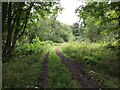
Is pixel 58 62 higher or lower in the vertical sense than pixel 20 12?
lower

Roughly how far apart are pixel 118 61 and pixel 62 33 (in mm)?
62411

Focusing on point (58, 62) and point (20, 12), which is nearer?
point (58, 62)

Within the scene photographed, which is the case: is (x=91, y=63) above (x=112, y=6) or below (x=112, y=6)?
below

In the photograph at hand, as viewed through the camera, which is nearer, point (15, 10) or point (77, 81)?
point (77, 81)

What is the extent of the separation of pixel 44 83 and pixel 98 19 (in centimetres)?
1081

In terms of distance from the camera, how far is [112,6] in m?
17.9

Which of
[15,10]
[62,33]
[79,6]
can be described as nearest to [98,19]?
[79,6]

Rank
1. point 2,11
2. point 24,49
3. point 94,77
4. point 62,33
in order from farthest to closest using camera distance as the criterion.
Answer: point 62,33
point 24,49
point 2,11
point 94,77

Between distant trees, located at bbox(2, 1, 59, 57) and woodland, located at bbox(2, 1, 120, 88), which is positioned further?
distant trees, located at bbox(2, 1, 59, 57)

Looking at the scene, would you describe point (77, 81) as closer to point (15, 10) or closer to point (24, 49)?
point (15, 10)

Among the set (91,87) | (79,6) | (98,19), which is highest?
(79,6)

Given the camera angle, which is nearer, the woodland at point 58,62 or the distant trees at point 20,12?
the woodland at point 58,62

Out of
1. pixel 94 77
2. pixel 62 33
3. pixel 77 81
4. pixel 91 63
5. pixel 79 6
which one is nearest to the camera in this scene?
pixel 77 81

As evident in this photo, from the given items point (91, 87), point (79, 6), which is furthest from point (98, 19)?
point (91, 87)
